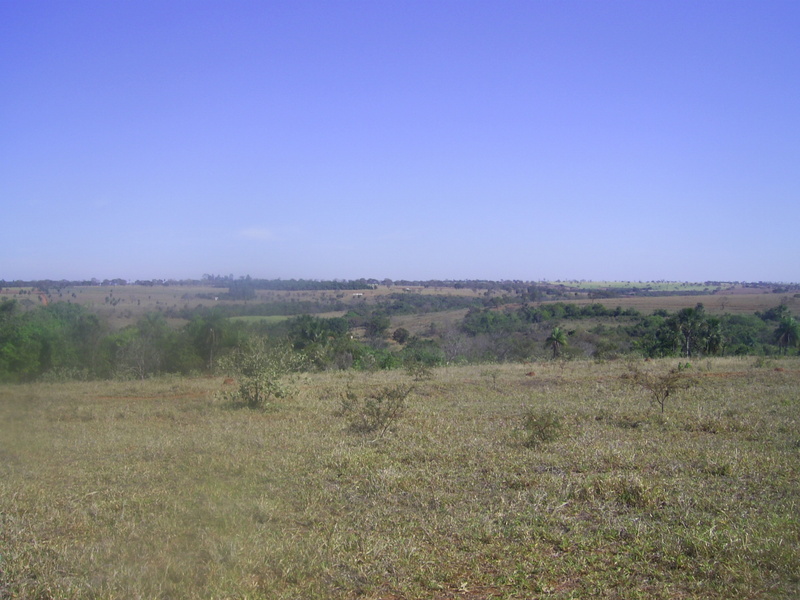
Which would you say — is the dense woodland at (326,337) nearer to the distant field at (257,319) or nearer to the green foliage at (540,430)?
the distant field at (257,319)

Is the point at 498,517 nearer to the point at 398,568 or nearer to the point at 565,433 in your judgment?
the point at 398,568

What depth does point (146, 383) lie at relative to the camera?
17719mm

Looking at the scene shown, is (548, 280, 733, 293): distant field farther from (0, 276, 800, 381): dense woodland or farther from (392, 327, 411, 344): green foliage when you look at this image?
(392, 327, 411, 344): green foliage

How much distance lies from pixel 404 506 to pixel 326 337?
2607 centimetres

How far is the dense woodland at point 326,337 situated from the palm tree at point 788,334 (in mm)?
65

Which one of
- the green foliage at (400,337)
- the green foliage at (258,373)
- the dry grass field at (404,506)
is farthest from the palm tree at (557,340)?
the green foliage at (258,373)

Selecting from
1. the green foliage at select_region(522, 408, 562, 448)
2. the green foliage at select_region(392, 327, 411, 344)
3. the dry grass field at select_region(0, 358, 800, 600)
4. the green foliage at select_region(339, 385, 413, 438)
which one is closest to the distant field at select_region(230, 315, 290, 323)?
the dry grass field at select_region(0, 358, 800, 600)

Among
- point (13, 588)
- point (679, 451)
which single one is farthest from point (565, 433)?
point (13, 588)

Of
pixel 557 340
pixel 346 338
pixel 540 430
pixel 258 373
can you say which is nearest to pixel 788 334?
pixel 557 340

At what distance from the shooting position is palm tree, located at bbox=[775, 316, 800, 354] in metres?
34.2

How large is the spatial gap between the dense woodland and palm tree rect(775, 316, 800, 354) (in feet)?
0.21

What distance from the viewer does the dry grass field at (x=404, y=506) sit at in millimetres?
4367

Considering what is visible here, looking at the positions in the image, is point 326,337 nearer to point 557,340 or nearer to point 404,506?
point 557,340

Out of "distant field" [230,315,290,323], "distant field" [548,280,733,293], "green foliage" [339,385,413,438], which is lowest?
"green foliage" [339,385,413,438]
